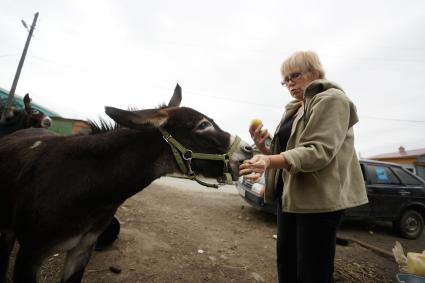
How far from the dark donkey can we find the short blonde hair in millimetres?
754

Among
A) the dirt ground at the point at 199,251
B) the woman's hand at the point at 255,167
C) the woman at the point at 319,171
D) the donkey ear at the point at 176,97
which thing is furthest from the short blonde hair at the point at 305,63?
the dirt ground at the point at 199,251

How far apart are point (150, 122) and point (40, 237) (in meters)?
1.36

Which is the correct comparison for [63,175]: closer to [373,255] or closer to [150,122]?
[150,122]

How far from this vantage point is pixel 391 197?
7691mm

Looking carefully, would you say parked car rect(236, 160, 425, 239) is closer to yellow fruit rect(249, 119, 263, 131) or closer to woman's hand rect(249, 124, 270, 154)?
woman's hand rect(249, 124, 270, 154)

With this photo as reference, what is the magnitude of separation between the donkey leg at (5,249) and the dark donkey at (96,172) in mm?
943

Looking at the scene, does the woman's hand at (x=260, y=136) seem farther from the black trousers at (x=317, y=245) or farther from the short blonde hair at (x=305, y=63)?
the black trousers at (x=317, y=245)

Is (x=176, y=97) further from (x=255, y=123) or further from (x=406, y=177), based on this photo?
(x=406, y=177)

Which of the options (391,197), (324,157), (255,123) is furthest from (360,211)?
(324,157)

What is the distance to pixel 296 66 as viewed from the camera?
2.06 meters

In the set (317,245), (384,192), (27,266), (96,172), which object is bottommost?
(384,192)

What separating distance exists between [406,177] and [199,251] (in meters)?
7.51

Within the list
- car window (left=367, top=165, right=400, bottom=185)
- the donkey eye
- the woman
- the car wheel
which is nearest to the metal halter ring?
the donkey eye

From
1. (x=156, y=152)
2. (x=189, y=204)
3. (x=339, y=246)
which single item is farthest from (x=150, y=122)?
(x=189, y=204)
